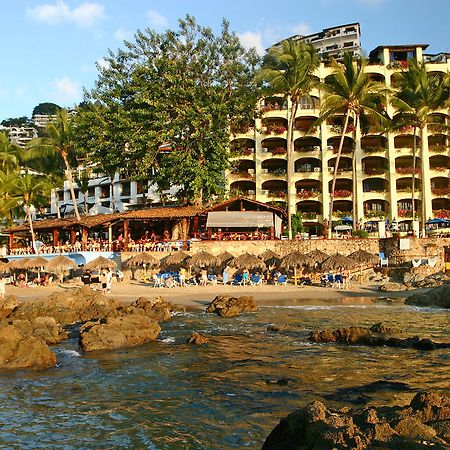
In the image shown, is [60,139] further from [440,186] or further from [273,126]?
[440,186]

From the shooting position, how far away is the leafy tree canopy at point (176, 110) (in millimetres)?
40969

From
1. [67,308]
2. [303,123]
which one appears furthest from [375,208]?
[67,308]

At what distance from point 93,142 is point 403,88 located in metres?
25.9

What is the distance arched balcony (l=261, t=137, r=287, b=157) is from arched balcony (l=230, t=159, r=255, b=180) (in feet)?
7.32

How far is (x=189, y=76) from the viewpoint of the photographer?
4231 centimetres

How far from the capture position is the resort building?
5403cm

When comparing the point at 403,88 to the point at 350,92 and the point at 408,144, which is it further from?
the point at 408,144

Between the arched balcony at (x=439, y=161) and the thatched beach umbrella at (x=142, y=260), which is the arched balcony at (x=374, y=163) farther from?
the thatched beach umbrella at (x=142, y=260)

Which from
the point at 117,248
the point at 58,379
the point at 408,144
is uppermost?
the point at 408,144

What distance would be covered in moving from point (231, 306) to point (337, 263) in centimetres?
992

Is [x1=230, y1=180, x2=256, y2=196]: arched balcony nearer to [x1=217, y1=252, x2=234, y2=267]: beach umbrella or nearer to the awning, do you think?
the awning

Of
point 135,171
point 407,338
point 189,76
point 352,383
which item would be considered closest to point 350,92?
point 189,76

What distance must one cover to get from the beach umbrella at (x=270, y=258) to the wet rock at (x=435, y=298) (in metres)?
10.3

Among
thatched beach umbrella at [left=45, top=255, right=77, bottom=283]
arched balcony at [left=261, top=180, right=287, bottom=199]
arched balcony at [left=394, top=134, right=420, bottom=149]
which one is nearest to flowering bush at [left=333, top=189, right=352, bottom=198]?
arched balcony at [left=261, top=180, right=287, bottom=199]
